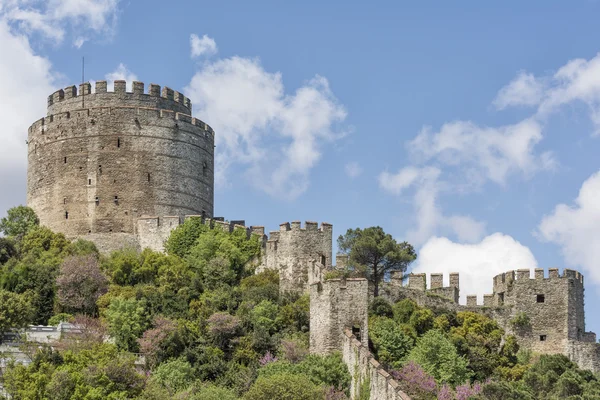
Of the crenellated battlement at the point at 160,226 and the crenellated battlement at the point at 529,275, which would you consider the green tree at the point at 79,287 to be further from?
the crenellated battlement at the point at 529,275

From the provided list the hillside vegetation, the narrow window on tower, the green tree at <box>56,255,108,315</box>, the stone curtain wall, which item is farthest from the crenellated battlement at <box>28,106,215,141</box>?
the stone curtain wall

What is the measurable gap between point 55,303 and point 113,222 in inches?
336

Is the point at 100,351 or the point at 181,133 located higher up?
the point at 181,133

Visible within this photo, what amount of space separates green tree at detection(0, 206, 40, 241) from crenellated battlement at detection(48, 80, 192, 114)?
518 centimetres

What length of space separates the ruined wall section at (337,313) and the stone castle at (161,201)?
17.6 feet

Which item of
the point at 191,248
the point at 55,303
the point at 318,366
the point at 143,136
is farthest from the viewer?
the point at 143,136

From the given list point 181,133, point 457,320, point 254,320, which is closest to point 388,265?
point 457,320

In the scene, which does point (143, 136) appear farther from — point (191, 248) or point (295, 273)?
point (295, 273)

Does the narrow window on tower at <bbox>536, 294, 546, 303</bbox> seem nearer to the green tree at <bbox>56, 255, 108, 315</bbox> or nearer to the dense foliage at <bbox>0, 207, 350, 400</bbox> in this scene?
the dense foliage at <bbox>0, 207, 350, 400</bbox>

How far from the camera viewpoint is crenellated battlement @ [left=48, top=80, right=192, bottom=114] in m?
60.4

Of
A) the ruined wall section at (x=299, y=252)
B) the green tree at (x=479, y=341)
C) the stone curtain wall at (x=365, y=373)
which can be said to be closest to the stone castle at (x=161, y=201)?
the ruined wall section at (x=299, y=252)

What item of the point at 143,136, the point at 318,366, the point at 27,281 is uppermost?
the point at 143,136

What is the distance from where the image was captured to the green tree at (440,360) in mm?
45781

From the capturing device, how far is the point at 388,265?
53.6 metres
